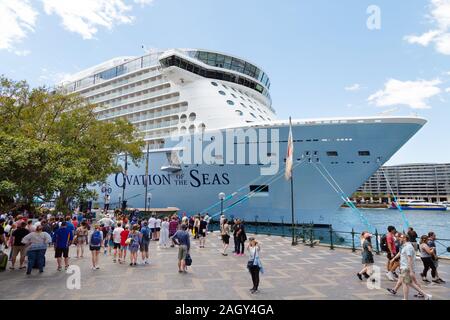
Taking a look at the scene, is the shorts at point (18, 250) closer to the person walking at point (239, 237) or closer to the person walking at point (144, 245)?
the person walking at point (144, 245)

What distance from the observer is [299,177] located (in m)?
18.8

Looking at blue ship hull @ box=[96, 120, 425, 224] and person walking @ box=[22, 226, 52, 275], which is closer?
person walking @ box=[22, 226, 52, 275]

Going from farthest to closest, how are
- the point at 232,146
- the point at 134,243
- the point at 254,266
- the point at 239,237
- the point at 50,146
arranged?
the point at 232,146
the point at 239,237
the point at 50,146
the point at 134,243
the point at 254,266

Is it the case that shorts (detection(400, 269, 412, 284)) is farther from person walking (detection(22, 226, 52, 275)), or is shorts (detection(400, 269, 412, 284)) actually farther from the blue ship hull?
Answer: the blue ship hull

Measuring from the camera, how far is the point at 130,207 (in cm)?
2638

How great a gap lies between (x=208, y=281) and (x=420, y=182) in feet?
479

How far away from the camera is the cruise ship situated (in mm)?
17875

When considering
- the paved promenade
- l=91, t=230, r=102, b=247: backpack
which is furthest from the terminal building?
l=91, t=230, r=102, b=247: backpack

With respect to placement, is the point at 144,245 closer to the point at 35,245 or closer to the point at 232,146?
the point at 35,245

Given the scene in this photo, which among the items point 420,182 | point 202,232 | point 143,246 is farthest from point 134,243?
point 420,182

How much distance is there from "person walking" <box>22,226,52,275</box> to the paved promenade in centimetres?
36
